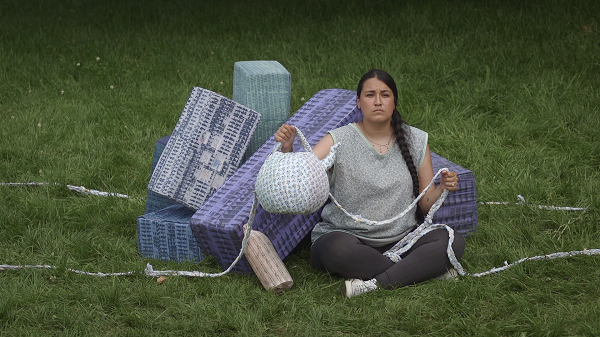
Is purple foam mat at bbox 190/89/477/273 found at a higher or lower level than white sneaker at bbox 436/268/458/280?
higher

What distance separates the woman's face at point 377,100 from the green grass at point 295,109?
2.78 ft

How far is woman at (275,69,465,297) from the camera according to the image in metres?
3.63

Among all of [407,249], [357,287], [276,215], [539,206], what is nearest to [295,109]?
[539,206]

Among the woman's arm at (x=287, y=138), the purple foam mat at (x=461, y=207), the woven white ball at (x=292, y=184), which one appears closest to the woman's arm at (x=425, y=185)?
the purple foam mat at (x=461, y=207)

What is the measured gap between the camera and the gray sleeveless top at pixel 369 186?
3730mm

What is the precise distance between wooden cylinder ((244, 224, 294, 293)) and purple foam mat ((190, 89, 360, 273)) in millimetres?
84

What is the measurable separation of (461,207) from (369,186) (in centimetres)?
75

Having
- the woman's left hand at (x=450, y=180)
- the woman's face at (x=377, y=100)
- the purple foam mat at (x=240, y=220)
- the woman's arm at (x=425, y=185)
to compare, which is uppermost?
the woman's face at (x=377, y=100)

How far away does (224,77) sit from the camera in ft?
24.3

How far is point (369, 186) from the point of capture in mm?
3727

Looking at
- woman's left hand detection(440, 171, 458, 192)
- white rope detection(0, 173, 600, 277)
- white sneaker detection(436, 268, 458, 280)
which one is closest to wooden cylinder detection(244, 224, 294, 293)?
white rope detection(0, 173, 600, 277)

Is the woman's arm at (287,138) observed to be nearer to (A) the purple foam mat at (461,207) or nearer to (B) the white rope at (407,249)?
(B) the white rope at (407,249)

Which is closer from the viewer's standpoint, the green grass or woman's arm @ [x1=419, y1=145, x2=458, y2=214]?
the green grass

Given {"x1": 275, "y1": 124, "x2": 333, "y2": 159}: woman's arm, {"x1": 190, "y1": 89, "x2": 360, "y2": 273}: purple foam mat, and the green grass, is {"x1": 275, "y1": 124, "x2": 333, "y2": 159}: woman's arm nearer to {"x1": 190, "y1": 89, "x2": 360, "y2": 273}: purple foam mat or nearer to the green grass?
{"x1": 190, "y1": 89, "x2": 360, "y2": 273}: purple foam mat
